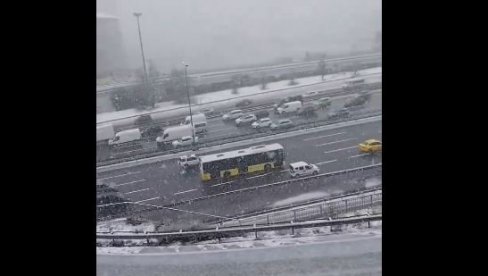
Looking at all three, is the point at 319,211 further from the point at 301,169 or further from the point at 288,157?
the point at 288,157

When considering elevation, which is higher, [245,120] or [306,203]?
[245,120]

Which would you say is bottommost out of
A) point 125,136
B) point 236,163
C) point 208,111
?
point 236,163

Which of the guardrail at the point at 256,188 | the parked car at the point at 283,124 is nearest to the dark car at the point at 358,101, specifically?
the parked car at the point at 283,124

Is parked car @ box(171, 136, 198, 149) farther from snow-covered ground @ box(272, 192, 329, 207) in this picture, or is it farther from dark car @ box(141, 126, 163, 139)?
snow-covered ground @ box(272, 192, 329, 207)

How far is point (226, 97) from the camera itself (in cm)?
428

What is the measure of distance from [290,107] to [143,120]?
1.41m

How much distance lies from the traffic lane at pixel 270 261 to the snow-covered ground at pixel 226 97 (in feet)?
5.15

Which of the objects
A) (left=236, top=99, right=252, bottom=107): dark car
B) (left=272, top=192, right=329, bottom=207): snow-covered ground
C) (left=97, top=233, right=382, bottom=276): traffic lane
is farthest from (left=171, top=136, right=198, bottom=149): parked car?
(left=97, top=233, right=382, bottom=276): traffic lane

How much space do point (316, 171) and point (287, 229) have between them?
4.42ft

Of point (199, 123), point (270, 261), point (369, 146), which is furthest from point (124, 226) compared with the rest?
point (369, 146)
